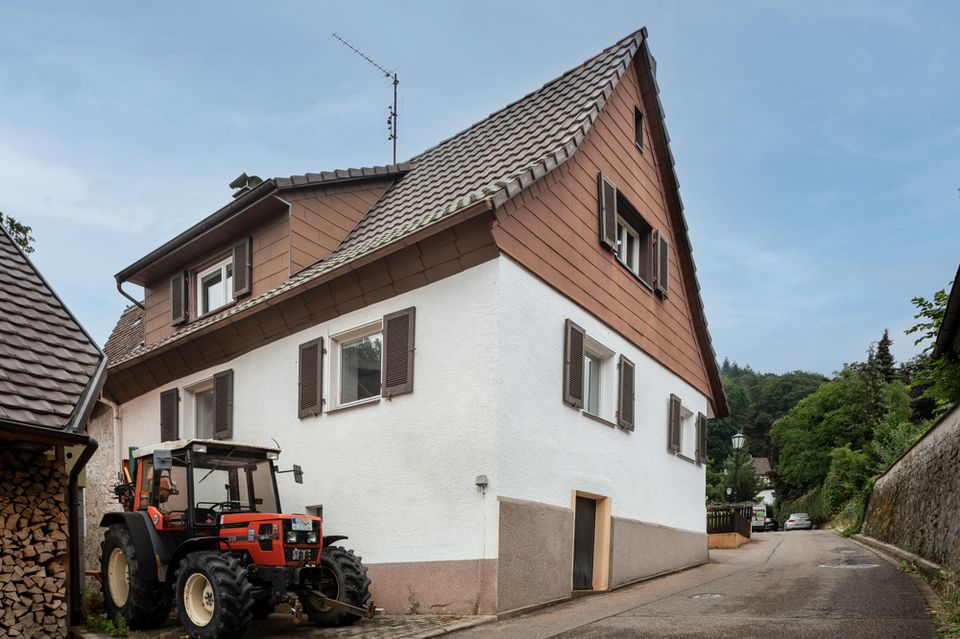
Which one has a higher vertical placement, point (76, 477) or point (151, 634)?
point (76, 477)

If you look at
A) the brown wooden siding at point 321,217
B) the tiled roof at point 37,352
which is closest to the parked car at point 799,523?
the brown wooden siding at point 321,217

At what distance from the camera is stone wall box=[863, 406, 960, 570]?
1292cm

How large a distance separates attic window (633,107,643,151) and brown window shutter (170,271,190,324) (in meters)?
9.35

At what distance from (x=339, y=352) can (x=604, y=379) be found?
431 centimetres

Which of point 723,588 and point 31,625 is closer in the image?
point 31,625

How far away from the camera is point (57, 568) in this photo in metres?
8.89

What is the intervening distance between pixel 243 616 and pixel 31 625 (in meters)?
1.97

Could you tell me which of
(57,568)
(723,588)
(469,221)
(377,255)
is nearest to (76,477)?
(57,568)

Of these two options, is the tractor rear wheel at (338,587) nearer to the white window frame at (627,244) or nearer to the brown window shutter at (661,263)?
the white window frame at (627,244)

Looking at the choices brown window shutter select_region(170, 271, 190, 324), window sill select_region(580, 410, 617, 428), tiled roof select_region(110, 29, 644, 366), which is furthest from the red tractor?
brown window shutter select_region(170, 271, 190, 324)

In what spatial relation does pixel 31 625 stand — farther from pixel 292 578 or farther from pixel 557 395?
pixel 557 395

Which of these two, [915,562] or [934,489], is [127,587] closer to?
[915,562]

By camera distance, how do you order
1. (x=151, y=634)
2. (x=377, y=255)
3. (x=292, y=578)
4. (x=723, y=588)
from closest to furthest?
(x=292, y=578)
(x=151, y=634)
(x=377, y=255)
(x=723, y=588)

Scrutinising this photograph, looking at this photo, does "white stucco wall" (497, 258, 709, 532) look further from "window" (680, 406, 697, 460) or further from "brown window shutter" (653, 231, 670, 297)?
"window" (680, 406, 697, 460)
